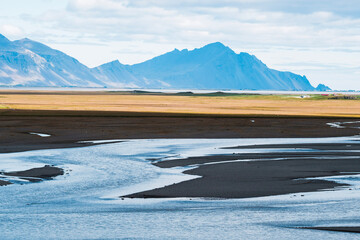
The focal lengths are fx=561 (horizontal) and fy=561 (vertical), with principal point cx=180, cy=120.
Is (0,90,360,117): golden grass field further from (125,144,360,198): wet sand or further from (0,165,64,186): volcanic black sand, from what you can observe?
(0,165,64,186): volcanic black sand

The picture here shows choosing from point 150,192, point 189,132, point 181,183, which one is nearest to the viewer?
point 150,192

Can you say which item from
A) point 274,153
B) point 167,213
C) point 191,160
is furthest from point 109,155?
point 167,213

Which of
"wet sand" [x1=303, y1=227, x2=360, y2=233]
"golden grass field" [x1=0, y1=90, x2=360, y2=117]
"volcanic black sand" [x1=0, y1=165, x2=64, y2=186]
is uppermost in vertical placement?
"golden grass field" [x1=0, y1=90, x2=360, y2=117]

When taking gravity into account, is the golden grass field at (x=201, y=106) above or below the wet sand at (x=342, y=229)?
above

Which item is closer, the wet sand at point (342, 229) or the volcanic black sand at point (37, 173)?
the wet sand at point (342, 229)

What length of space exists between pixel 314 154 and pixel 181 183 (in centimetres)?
1069

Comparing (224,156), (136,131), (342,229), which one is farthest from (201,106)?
(342,229)

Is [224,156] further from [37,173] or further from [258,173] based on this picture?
[37,173]

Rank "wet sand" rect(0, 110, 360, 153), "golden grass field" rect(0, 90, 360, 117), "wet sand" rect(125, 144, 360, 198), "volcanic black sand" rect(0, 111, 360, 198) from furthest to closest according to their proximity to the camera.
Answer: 1. "golden grass field" rect(0, 90, 360, 117)
2. "wet sand" rect(0, 110, 360, 153)
3. "volcanic black sand" rect(0, 111, 360, 198)
4. "wet sand" rect(125, 144, 360, 198)

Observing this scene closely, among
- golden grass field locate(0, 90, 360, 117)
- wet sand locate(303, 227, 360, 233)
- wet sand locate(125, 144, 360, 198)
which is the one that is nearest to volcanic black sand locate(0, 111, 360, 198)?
wet sand locate(125, 144, 360, 198)

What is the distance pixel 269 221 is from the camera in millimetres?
13172

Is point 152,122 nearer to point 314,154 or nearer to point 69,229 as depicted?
point 314,154

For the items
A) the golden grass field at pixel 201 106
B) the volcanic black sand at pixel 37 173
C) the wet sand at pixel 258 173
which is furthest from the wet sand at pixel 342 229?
the golden grass field at pixel 201 106

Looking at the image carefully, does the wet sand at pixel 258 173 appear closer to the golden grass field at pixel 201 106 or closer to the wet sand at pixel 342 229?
the wet sand at pixel 342 229
